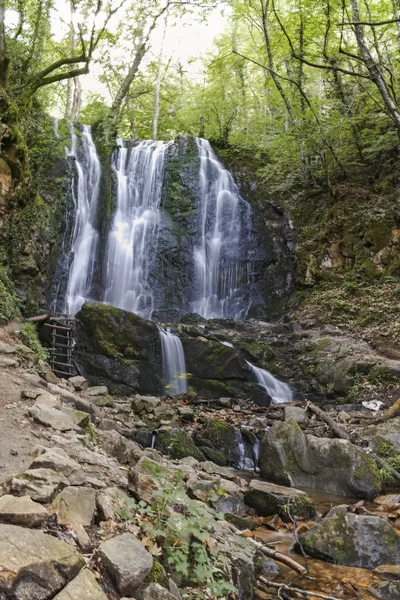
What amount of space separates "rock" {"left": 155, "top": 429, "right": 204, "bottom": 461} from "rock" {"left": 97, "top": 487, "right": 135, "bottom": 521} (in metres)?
3.35

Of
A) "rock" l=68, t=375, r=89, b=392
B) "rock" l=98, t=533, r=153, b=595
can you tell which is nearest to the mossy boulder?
"rock" l=68, t=375, r=89, b=392

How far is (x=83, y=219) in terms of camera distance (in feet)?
49.6

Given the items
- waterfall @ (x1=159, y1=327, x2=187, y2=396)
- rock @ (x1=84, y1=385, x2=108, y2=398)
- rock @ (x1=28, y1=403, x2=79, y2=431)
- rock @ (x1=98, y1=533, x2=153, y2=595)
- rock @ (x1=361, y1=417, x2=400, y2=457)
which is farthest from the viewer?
waterfall @ (x1=159, y1=327, x2=187, y2=396)

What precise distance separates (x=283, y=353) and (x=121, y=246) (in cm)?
720

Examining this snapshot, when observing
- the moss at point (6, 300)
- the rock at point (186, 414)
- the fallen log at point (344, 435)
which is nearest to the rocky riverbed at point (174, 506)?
the fallen log at point (344, 435)

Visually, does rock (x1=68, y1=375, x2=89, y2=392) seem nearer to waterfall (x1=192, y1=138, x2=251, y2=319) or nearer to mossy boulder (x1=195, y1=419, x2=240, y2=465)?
mossy boulder (x1=195, y1=419, x2=240, y2=465)

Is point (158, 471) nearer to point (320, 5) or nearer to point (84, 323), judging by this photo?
point (84, 323)

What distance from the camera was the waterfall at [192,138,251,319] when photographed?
49.8 feet

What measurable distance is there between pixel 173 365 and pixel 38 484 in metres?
8.15

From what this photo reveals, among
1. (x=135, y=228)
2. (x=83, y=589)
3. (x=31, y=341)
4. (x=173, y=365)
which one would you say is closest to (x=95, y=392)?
(x=31, y=341)

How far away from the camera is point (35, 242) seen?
11844 mm

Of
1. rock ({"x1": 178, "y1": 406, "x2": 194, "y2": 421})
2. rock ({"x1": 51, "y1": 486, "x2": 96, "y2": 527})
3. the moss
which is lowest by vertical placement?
rock ({"x1": 178, "y1": 406, "x2": 194, "y2": 421})

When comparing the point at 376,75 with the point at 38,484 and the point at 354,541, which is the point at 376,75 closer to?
the point at 354,541

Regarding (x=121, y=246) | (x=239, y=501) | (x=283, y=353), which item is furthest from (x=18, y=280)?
(x=239, y=501)
